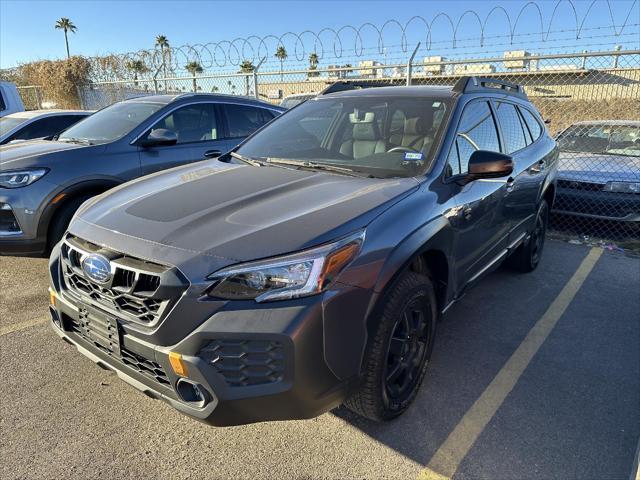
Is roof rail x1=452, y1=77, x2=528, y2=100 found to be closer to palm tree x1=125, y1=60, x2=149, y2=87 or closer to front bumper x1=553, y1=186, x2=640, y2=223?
front bumper x1=553, y1=186, x2=640, y2=223

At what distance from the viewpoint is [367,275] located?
2.02 meters

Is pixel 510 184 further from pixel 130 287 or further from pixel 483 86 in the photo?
pixel 130 287

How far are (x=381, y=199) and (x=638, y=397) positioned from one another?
209cm

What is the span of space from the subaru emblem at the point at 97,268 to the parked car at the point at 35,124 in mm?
6253

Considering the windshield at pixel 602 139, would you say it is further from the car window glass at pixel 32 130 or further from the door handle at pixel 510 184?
the car window glass at pixel 32 130

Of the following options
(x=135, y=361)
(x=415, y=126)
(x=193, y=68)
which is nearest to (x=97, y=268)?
(x=135, y=361)

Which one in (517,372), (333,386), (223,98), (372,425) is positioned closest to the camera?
(333,386)

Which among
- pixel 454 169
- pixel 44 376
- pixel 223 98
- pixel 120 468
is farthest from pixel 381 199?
pixel 223 98

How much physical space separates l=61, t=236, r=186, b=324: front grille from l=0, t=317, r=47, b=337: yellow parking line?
173 centimetres

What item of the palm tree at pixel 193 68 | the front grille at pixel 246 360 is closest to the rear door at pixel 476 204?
the front grille at pixel 246 360

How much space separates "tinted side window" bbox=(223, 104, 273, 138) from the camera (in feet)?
18.7

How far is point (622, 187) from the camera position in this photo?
5984 millimetres

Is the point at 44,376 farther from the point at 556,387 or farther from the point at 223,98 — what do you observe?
the point at 223,98

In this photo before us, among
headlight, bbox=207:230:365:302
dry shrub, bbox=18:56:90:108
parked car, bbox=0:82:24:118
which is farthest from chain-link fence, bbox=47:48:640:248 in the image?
dry shrub, bbox=18:56:90:108
